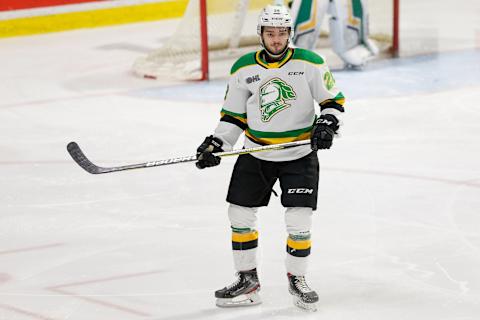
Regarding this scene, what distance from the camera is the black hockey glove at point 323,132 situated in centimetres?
334

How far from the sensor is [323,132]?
11.0 feet

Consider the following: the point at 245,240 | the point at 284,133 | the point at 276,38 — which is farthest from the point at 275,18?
the point at 245,240

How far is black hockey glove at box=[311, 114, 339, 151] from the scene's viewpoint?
11.0 feet

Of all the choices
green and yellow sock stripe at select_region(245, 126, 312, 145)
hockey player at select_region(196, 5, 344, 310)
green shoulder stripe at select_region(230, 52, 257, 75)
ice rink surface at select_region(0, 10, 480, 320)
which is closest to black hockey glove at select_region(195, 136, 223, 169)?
hockey player at select_region(196, 5, 344, 310)

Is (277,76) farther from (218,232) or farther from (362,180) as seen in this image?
(362,180)

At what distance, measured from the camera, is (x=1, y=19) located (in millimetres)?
8656

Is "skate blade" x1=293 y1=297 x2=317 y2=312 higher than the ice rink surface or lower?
higher

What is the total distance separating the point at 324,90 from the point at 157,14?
6.30m

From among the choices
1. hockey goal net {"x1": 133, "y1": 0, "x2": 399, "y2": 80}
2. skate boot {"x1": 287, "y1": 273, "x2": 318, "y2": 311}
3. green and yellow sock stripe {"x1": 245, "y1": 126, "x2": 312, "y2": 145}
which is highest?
green and yellow sock stripe {"x1": 245, "y1": 126, "x2": 312, "y2": 145}

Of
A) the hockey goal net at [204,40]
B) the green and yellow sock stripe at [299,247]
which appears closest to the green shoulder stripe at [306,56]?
the green and yellow sock stripe at [299,247]

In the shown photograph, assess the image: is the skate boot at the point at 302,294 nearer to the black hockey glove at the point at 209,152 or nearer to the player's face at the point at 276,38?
the black hockey glove at the point at 209,152

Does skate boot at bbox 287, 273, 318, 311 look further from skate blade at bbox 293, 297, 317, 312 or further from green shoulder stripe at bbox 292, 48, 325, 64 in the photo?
green shoulder stripe at bbox 292, 48, 325, 64


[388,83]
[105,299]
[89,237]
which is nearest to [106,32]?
[388,83]

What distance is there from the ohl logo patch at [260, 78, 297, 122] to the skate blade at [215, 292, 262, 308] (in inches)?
22.1
